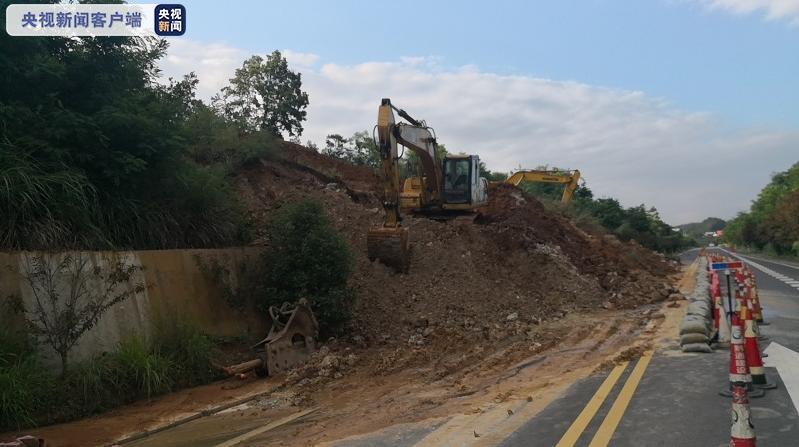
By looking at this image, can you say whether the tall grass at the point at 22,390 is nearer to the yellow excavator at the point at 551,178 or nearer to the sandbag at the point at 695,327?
the sandbag at the point at 695,327

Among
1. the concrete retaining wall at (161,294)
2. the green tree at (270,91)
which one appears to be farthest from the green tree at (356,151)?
the concrete retaining wall at (161,294)

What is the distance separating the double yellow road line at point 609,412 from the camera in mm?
5305

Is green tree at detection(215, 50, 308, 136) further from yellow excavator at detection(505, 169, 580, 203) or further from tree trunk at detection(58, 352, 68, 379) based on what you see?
tree trunk at detection(58, 352, 68, 379)

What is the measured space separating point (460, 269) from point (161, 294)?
305 inches

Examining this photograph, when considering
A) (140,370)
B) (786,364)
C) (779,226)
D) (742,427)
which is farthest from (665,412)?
(779,226)

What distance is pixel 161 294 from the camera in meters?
10.6

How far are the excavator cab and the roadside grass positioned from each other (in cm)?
1062

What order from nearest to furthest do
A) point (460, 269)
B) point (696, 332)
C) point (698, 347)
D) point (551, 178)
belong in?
point (698, 347)
point (696, 332)
point (460, 269)
point (551, 178)

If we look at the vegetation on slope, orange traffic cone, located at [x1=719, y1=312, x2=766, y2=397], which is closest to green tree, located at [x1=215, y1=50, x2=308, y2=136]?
orange traffic cone, located at [x1=719, y1=312, x2=766, y2=397]

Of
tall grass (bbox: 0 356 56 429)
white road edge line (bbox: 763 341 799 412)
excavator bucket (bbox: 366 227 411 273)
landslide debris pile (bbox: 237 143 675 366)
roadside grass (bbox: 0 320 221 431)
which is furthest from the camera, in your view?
excavator bucket (bbox: 366 227 411 273)

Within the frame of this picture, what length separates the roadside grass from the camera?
7552 mm

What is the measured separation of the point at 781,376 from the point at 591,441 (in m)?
3.39

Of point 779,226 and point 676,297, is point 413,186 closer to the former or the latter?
point 676,297

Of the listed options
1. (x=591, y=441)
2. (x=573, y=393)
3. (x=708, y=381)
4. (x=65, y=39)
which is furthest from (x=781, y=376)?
(x=65, y=39)
